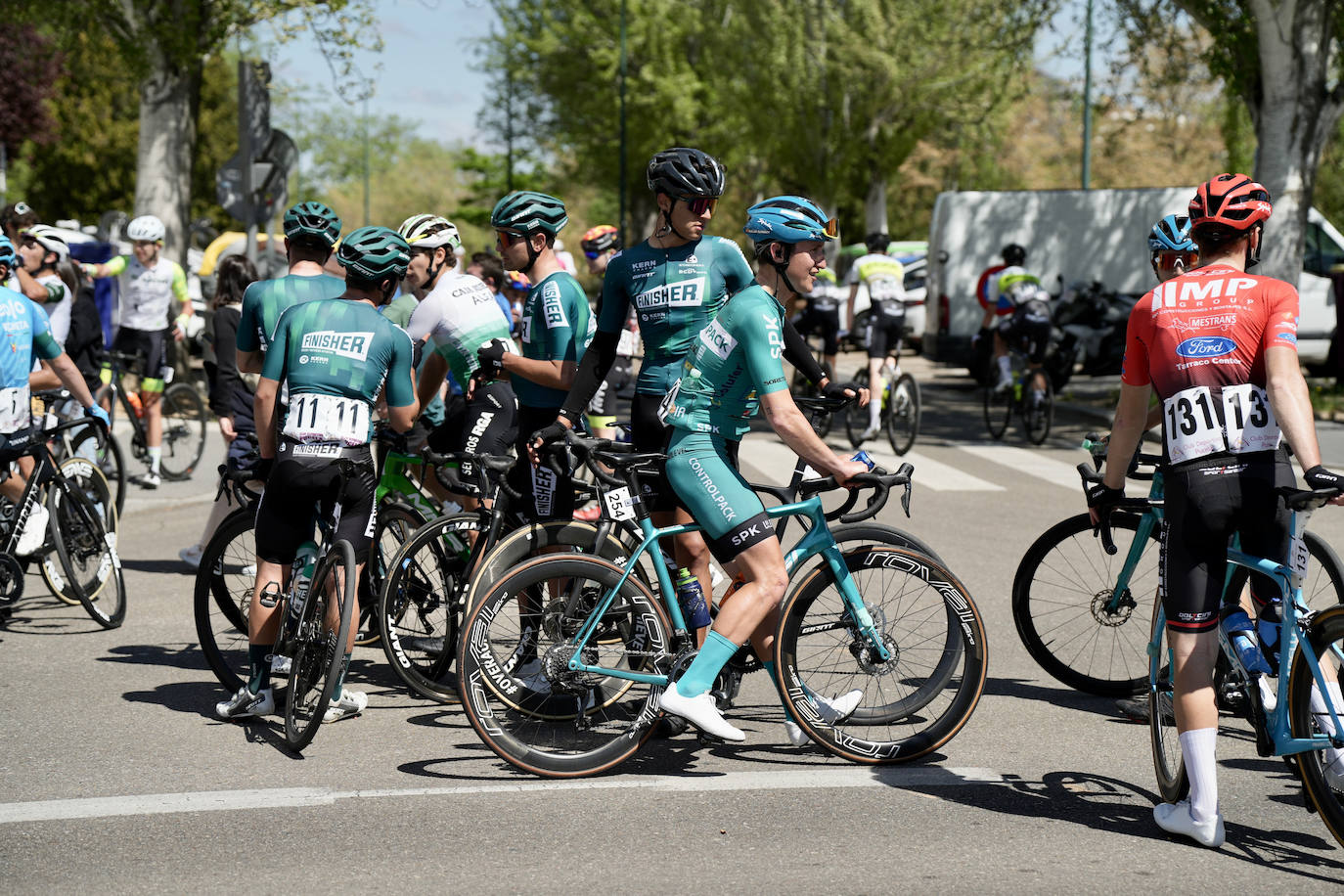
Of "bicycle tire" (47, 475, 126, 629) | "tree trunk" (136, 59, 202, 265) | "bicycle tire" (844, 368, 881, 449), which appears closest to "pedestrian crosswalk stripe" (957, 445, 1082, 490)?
"bicycle tire" (844, 368, 881, 449)

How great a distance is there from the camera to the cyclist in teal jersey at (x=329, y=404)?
18.4 ft

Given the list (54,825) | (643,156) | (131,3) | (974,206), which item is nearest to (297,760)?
(54,825)

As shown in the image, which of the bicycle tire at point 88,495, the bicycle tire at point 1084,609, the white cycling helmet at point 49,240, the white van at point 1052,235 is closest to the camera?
the bicycle tire at point 1084,609

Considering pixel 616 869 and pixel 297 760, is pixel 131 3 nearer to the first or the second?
pixel 297 760

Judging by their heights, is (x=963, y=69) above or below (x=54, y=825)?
above

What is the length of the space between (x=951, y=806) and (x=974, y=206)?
60.6 ft

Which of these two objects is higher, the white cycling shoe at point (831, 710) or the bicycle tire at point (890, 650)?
the bicycle tire at point (890, 650)

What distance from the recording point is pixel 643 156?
50062 mm

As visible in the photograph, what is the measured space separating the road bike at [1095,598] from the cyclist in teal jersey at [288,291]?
121 inches

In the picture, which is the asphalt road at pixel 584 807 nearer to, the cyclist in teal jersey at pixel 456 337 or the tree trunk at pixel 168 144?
the cyclist in teal jersey at pixel 456 337

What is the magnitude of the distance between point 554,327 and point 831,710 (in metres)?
1.90

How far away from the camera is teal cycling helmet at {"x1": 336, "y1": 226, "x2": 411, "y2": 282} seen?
18.5 ft

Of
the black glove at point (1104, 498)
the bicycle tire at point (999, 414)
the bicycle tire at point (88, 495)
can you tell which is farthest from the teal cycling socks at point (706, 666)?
the bicycle tire at point (999, 414)

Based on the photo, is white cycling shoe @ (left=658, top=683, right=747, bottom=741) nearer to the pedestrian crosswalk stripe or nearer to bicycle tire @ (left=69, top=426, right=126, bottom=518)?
bicycle tire @ (left=69, top=426, right=126, bottom=518)
